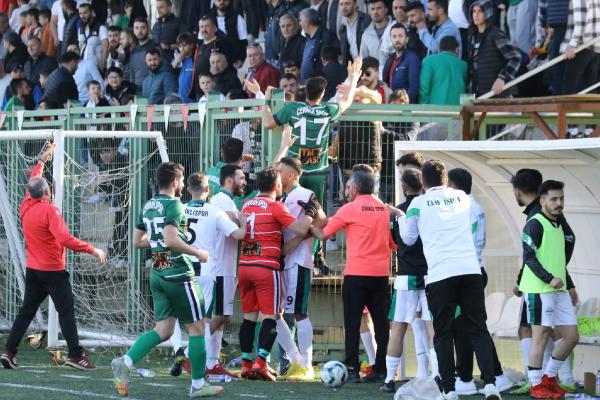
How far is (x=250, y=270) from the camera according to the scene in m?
11.9

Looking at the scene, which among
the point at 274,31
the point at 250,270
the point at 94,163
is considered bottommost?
the point at 250,270

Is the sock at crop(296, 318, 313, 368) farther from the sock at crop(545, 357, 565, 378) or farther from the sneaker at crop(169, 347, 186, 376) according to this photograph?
the sock at crop(545, 357, 565, 378)

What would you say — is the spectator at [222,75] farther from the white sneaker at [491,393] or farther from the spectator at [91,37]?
the white sneaker at [491,393]

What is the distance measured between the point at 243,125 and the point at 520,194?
3883 mm

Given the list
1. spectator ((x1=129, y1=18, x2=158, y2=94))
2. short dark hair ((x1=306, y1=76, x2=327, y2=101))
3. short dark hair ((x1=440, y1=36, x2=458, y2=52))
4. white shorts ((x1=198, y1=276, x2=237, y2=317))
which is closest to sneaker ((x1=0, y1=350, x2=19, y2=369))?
white shorts ((x1=198, y1=276, x2=237, y2=317))

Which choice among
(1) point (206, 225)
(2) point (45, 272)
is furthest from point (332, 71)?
(2) point (45, 272)

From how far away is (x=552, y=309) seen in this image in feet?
35.0

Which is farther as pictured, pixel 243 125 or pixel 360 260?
pixel 243 125

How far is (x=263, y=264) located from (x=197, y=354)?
166 centimetres

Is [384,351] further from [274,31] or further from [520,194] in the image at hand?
[274,31]

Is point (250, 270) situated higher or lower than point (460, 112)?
lower

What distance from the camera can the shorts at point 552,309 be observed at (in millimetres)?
10656

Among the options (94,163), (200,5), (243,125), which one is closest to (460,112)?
(243,125)

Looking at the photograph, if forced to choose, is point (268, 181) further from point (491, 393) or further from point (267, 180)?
point (491, 393)
